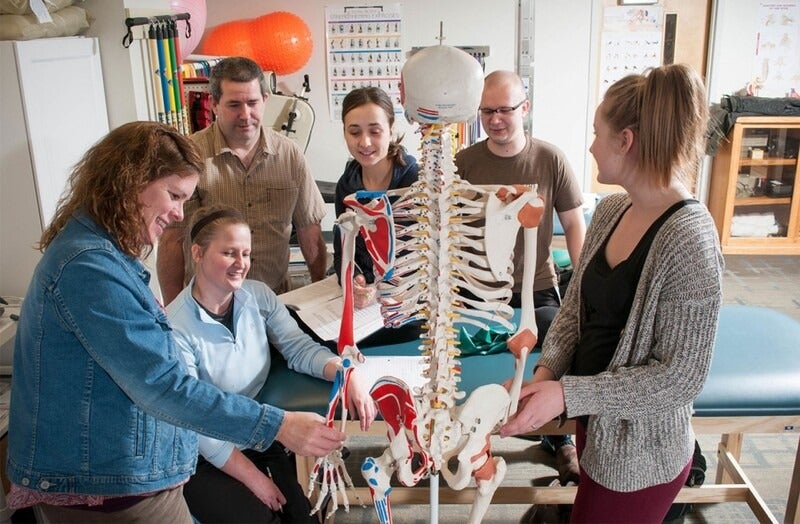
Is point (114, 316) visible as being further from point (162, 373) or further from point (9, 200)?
point (9, 200)

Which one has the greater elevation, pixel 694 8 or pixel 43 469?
pixel 694 8

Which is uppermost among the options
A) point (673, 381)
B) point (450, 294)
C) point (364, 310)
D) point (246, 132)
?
point (246, 132)

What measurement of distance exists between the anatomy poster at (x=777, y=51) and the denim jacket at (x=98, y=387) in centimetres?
532

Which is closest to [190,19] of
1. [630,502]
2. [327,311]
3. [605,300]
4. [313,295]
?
[313,295]

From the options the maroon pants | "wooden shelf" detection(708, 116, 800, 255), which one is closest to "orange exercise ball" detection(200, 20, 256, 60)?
"wooden shelf" detection(708, 116, 800, 255)

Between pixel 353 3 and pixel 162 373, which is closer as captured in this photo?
pixel 162 373

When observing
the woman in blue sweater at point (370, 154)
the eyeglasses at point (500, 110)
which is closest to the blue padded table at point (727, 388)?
the woman in blue sweater at point (370, 154)

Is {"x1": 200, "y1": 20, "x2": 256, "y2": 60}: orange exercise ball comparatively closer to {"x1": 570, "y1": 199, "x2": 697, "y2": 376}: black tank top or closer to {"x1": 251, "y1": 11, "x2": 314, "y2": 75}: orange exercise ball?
{"x1": 251, "y1": 11, "x2": 314, "y2": 75}: orange exercise ball

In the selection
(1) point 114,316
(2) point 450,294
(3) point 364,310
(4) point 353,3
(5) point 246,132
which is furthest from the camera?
(4) point 353,3

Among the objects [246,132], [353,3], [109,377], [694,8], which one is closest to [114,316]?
[109,377]

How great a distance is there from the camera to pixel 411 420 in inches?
52.0

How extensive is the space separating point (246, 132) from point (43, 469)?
1.39 meters

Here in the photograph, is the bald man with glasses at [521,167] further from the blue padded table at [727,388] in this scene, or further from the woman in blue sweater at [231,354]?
the woman in blue sweater at [231,354]

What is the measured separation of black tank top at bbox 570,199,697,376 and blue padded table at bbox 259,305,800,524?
0.41 metres
